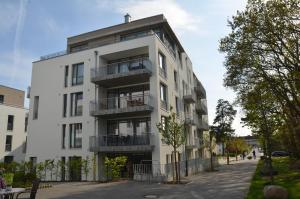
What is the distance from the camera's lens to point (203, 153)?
4209 cm

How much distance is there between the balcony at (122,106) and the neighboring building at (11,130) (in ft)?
72.0

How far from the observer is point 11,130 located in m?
40.3

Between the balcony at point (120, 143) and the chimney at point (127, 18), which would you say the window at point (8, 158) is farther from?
the chimney at point (127, 18)

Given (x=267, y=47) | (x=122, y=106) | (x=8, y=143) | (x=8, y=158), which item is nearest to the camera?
(x=267, y=47)

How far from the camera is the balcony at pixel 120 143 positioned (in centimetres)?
2116

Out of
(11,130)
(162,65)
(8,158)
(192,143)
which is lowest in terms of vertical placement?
(8,158)

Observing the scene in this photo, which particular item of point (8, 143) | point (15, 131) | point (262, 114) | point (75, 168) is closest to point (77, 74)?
point (75, 168)

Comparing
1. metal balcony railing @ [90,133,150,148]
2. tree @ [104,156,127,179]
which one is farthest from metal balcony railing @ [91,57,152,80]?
tree @ [104,156,127,179]

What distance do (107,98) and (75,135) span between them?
14.7ft

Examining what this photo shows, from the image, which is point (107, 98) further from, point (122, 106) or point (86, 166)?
point (86, 166)

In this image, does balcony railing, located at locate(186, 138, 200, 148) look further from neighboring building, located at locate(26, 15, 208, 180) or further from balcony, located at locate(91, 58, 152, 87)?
balcony, located at locate(91, 58, 152, 87)

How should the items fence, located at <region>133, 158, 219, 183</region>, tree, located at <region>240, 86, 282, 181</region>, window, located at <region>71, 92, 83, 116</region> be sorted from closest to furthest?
tree, located at <region>240, 86, 282, 181</region>
fence, located at <region>133, 158, 219, 183</region>
window, located at <region>71, 92, 83, 116</region>

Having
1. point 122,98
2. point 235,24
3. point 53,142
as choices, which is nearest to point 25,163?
point 53,142

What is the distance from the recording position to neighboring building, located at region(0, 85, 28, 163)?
38.9 meters
